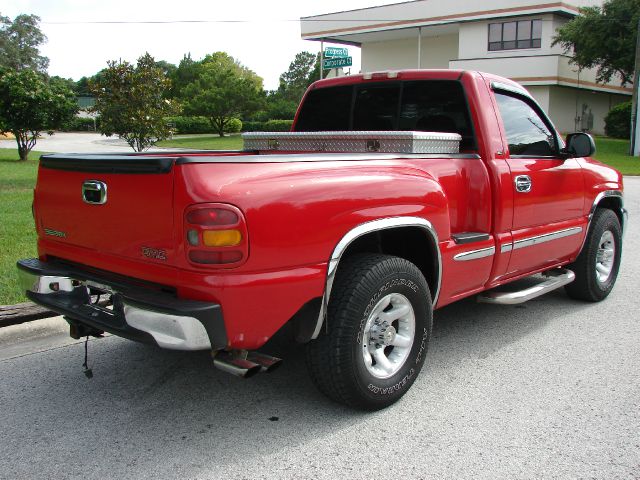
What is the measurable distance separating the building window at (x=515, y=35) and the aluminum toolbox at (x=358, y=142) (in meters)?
38.8

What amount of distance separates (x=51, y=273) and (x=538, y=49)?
4073 cm

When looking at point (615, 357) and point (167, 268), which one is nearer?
point (167, 268)

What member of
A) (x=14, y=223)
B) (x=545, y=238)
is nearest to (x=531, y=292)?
→ (x=545, y=238)

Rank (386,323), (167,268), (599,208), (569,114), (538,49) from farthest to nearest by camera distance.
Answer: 1. (569,114)
2. (538,49)
3. (599,208)
4. (386,323)
5. (167,268)

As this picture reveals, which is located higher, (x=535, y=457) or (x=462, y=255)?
(x=462, y=255)

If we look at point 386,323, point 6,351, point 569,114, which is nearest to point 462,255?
point 386,323

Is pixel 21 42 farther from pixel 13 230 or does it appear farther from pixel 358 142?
pixel 358 142

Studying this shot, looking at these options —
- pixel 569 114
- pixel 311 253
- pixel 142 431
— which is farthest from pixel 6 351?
pixel 569 114

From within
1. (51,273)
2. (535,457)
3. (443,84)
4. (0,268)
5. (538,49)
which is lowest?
(535,457)

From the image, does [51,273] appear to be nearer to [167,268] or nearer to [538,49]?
[167,268]

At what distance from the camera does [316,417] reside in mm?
3426

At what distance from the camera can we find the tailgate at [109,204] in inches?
114

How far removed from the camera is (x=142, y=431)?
3.27 metres

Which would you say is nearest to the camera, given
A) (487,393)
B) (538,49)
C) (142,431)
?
(142,431)
